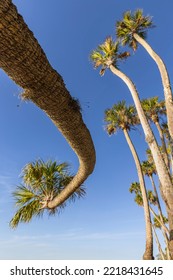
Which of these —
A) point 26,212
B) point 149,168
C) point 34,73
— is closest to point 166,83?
point 26,212

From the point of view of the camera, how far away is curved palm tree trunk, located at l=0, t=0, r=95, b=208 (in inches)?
130

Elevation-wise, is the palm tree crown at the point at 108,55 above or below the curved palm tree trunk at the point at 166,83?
above

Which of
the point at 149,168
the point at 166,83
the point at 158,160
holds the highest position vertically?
the point at 149,168

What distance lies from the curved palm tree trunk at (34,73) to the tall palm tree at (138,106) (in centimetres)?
692

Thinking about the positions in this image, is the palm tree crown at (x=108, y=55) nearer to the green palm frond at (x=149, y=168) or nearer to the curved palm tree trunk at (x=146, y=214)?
the curved palm tree trunk at (x=146, y=214)

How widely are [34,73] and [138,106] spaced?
1280 centimetres

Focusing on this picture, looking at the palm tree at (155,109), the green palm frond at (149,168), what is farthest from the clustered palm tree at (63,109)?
the green palm frond at (149,168)

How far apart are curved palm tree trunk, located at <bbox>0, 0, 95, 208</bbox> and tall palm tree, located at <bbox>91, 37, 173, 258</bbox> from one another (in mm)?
6920

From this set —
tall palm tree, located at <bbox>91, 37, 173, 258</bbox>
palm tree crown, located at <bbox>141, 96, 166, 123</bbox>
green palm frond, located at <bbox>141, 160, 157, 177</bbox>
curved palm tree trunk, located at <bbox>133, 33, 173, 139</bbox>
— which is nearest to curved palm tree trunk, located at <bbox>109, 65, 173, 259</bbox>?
tall palm tree, located at <bbox>91, 37, 173, 258</bbox>

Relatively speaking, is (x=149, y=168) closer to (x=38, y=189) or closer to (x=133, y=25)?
(x=133, y=25)

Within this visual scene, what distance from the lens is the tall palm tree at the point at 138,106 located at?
41.0ft

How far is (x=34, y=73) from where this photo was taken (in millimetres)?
4105

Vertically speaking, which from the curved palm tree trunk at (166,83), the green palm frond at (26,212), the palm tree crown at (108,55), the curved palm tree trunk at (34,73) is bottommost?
the green palm frond at (26,212)

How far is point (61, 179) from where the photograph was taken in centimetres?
1135
